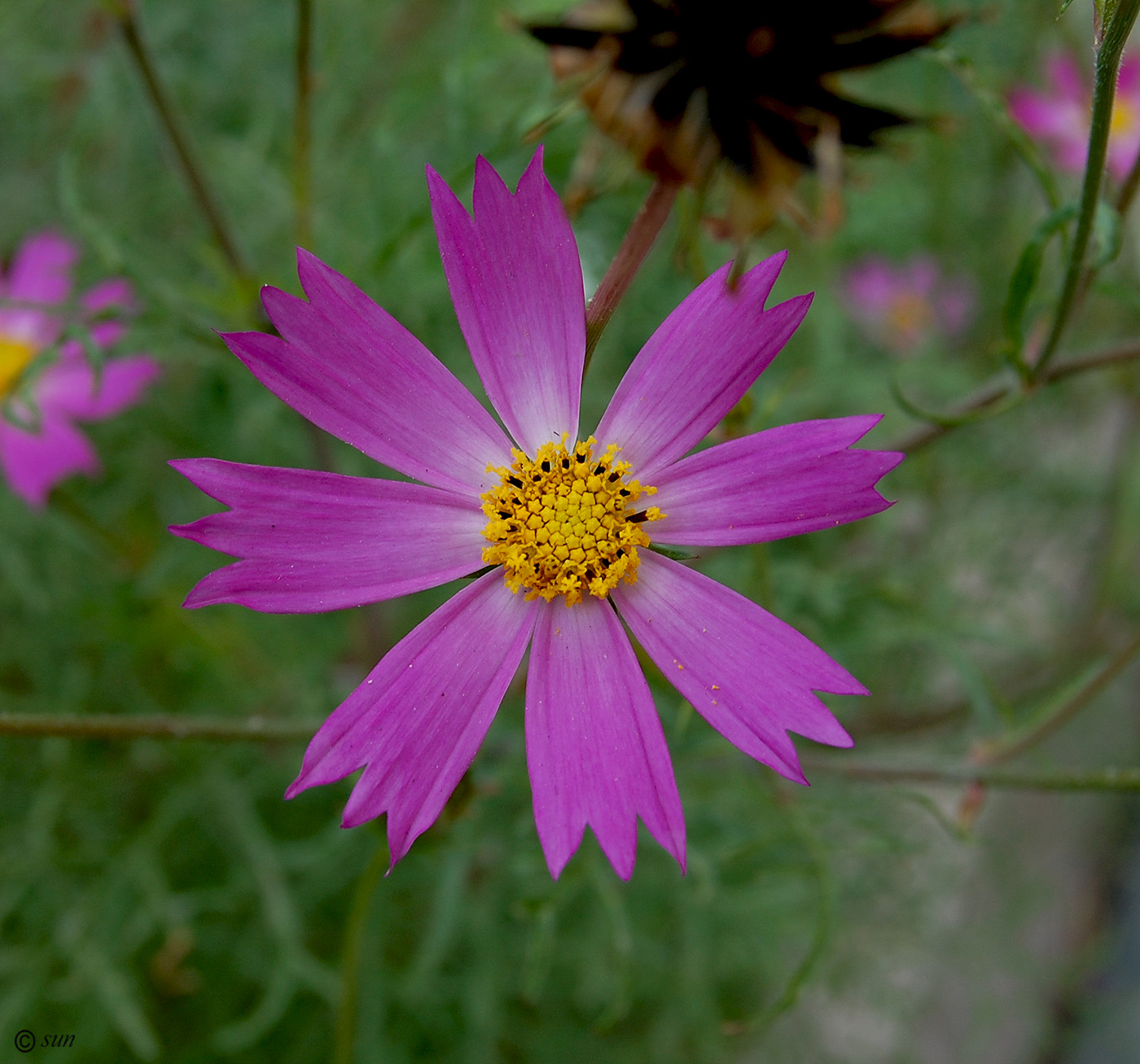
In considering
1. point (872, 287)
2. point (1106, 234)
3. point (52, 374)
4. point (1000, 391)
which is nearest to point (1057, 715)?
point (1000, 391)

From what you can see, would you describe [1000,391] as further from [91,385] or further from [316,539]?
[91,385]

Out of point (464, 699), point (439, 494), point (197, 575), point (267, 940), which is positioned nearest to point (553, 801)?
point (464, 699)

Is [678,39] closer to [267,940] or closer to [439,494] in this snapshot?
[439,494]

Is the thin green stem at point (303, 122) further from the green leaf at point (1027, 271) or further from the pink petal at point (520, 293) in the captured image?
the green leaf at point (1027, 271)

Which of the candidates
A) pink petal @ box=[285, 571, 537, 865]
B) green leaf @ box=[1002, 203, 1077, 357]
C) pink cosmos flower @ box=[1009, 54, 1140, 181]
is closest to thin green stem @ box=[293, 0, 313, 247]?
pink petal @ box=[285, 571, 537, 865]

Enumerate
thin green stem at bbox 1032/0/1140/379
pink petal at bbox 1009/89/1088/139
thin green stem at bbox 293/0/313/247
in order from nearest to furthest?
thin green stem at bbox 1032/0/1140/379 → thin green stem at bbox 293/0/313/247 → pink petal at bbox 1009/89/1088/139

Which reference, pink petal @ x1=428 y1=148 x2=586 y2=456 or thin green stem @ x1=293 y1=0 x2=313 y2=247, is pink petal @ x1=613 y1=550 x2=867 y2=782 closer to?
pink petal @ x1=428 y1=148 x2=586 y2=456

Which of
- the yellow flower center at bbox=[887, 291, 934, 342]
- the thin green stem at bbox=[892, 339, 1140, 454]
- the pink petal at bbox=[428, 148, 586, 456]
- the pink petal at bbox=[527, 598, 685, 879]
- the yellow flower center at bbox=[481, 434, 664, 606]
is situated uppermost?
the yellow flower center at bbox=[887, 291, 934, 342]

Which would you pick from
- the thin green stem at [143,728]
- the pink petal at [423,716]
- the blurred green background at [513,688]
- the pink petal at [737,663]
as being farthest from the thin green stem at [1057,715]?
the thin green stem at [143,728]

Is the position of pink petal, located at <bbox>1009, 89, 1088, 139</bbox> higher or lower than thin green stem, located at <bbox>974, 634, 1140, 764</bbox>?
higher
